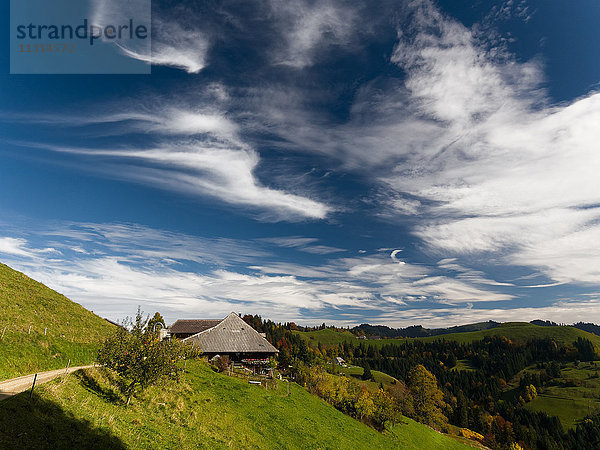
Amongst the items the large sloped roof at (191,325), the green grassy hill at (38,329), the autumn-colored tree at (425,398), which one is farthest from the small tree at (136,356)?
the autumn-colored tree at (425,398)

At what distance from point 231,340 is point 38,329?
36021 mm

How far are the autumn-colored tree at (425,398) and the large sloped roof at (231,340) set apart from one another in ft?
184

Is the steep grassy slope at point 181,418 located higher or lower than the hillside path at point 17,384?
lower

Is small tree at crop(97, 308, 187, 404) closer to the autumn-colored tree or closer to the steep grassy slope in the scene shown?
the steep grassy slope

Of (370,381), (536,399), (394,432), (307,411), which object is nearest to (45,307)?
(307,411)

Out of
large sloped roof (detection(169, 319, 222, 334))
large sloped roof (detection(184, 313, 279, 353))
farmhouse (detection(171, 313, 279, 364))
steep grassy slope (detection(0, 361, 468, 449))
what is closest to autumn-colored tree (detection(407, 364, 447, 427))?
steep grassy slope (detection(0, 361, 468, 449))

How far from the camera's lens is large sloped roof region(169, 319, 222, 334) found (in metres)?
84.2

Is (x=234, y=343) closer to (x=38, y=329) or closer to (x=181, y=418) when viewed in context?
(x=38, y=329)

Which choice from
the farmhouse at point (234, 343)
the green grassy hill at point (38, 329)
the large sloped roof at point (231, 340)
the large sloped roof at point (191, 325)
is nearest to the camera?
the green grassy hill at point (38, 329)

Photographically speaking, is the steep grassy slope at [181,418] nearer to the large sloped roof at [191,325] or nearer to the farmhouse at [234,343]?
the farmhouse at [234,343]

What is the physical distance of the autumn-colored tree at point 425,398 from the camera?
88062mm

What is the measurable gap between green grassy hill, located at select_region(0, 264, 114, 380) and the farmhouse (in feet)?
61.5

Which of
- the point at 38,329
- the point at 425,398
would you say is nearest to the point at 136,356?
the point at 38,329

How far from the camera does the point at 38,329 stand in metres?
30.0
